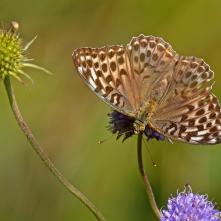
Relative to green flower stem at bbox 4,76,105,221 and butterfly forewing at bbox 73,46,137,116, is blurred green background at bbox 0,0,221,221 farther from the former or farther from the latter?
green flower stem at bbox 4,76,105,221

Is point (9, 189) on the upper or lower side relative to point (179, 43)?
lower

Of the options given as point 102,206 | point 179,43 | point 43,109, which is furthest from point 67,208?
point 179,43

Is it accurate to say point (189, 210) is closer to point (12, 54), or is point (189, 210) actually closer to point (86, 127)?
point (12, 54)

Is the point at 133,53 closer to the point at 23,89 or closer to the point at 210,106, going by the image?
the point at 210,106

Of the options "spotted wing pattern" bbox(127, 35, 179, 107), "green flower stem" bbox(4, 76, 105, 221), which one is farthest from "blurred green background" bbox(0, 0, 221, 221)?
"green flower stem" bbox(4, 76, 105, 221)

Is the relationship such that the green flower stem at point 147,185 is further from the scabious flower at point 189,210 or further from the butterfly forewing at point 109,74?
the butterfly forewing at point 109,74

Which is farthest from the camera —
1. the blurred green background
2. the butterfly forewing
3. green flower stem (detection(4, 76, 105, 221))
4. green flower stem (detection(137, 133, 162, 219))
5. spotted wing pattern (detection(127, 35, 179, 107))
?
the blurred green background
